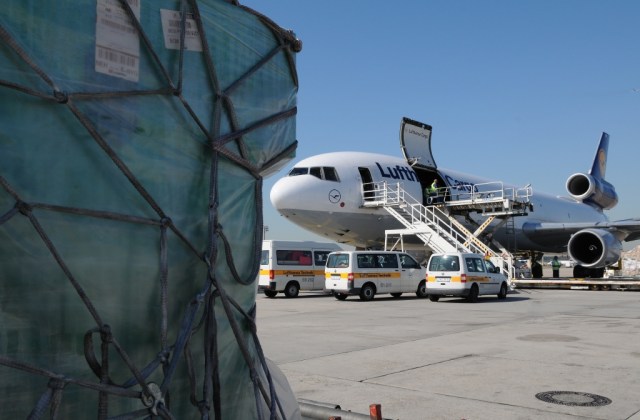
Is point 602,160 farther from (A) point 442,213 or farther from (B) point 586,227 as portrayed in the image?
(A) point 442,213

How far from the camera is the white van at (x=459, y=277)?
16.3 meters

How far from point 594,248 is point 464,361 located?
65.2 ft

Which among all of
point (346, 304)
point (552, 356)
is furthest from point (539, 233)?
point (552, 356)

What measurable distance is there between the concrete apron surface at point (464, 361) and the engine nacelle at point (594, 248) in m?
11.1

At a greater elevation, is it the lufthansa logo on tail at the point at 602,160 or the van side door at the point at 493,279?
the lufthansa logo on tail at the point at 602,160

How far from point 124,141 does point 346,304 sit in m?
14.0

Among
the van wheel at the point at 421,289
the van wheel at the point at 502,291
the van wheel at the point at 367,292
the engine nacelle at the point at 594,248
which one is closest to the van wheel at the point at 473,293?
the van wheel at the point at 502,291

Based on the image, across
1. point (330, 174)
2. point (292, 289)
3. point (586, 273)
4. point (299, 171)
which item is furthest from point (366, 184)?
point (586, 273)

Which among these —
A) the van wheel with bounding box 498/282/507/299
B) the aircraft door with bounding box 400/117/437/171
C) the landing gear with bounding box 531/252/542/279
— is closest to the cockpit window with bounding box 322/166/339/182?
the aircraft door with bounding box 400/117/437/171

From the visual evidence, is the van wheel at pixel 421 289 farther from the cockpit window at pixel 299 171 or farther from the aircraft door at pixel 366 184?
the cockpit window at pixel 299 171

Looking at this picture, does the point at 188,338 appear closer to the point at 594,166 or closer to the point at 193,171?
Answer: the point at 193,171

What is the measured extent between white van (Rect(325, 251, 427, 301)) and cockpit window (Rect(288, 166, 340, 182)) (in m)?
3.92

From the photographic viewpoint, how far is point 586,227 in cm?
2591

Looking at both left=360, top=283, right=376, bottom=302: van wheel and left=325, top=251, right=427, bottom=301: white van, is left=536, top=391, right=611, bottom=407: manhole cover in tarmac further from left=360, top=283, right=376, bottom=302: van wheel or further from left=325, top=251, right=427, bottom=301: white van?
left=360, top=283, right=376, bottom=302: van wheel
